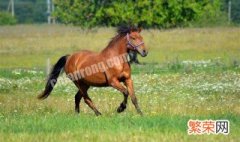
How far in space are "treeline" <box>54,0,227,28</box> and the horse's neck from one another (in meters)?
30.3

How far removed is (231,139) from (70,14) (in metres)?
42.3

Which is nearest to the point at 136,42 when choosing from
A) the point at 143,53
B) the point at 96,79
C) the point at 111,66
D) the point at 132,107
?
the point at 143,53

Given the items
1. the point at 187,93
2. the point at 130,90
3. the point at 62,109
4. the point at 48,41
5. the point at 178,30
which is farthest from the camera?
the point at 178,30

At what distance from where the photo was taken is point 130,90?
18.3 meters

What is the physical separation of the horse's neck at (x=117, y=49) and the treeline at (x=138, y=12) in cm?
3033

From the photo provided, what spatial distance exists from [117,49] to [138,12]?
32554mm

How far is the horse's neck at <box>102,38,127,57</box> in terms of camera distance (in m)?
18.9

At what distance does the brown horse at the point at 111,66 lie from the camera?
18500 millimetres

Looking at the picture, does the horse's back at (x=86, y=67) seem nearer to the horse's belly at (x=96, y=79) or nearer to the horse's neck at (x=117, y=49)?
the horse's belly at (x=96, y=79)

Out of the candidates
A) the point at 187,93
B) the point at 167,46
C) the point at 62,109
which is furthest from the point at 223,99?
the point at 167,46

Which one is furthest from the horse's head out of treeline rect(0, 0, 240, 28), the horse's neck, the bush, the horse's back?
the bush

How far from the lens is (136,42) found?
18.7m

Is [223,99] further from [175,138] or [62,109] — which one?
[175,138]

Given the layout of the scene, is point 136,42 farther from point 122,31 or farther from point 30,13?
point 30,13
